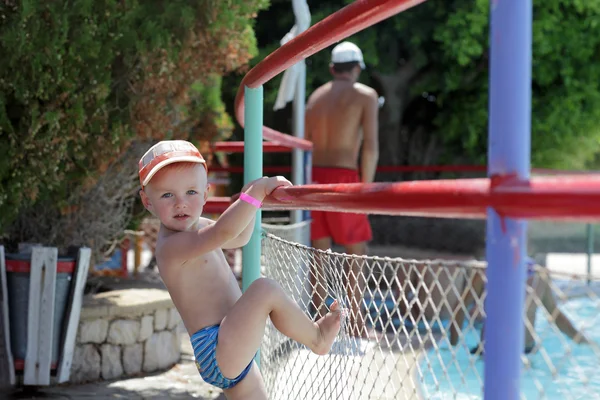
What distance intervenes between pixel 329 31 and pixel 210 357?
2.97 ft

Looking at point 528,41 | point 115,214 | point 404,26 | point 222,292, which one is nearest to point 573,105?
point 404,26

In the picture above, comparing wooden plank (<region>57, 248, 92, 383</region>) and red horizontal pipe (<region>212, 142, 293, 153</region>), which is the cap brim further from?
red horizontal pipe (<region>212, 142, 293, 153</region>)

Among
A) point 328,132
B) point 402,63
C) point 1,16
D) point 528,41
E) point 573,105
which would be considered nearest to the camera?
point 528,41

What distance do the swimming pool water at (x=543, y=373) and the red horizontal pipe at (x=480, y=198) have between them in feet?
0.54

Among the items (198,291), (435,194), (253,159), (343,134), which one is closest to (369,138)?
(343,134)

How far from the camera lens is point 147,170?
225 cm

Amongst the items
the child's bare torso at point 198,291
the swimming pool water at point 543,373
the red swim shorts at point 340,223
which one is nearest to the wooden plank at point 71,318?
the red swim shorts at point 340,223

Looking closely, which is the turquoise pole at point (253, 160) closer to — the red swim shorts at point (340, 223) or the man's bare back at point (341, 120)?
the red swim shorts at point (340, 223)

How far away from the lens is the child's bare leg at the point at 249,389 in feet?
7.26

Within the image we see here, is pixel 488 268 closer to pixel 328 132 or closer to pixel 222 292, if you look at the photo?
pixel 222 292

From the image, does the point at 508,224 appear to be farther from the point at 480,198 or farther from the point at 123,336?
the point at 123,336

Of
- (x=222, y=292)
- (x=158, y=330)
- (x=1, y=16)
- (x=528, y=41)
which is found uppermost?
(x=1, y=16)

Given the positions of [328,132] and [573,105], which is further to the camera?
[573,105]

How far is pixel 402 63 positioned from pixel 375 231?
260cm
